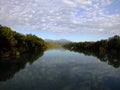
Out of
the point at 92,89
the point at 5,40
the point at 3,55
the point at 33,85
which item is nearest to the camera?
the point at 92,89

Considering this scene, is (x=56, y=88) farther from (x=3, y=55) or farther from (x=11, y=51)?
(x=11, y=51)

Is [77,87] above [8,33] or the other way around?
the other way around

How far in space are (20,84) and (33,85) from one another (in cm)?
176

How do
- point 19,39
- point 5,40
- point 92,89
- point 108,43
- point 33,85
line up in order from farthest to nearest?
point 108,43 → point 19,39 → point 5,40 → point 33,85 → point 92,89

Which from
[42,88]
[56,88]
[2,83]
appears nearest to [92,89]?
[56,88]

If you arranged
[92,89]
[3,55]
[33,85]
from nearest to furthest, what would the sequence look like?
[92,89] < [33,85] < [3,55]

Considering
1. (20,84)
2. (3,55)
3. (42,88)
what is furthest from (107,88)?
(3,55)

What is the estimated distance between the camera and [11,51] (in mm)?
72562

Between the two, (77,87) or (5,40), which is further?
(5,40)

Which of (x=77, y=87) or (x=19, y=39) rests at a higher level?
(x=19, y=39)

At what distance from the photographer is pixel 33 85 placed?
1026 inches

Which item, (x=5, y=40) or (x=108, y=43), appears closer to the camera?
(x=5, y=40)

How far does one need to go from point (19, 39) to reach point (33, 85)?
63719mm

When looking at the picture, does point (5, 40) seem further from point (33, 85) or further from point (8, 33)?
point (33, 85)
